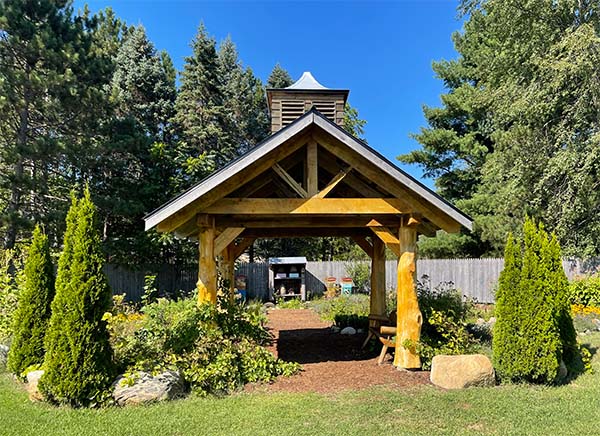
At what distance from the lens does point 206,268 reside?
669 cm

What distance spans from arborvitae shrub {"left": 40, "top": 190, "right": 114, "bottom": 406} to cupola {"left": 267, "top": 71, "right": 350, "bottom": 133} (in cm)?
545

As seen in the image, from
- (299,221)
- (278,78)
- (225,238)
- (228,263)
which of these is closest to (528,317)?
(299,221)

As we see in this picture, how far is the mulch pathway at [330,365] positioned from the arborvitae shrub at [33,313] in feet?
10.9

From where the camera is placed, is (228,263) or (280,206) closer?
(280,206)

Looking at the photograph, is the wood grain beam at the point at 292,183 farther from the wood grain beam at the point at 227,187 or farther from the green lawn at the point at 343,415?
the green lawn at the point at 343,415

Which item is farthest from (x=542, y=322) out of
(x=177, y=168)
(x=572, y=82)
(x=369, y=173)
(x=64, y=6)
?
(x=64, y=6)

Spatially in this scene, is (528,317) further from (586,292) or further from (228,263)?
(586,292)

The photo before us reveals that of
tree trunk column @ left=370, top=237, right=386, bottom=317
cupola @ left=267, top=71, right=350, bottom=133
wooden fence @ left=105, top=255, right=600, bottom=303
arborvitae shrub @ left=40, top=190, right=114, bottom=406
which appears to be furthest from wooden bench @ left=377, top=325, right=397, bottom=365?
wooden fence @ left=105, top=255, right=600, bottom=303

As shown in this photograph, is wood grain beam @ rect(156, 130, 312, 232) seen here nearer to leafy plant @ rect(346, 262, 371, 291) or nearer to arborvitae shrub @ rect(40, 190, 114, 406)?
arborvitae shrub @ rect(40, 190, 114, 406)

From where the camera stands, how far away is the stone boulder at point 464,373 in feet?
19.8

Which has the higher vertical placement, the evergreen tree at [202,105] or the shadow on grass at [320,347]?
the evergreen tree at [202,105]

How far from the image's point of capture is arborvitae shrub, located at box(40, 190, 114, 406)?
17.0 ft

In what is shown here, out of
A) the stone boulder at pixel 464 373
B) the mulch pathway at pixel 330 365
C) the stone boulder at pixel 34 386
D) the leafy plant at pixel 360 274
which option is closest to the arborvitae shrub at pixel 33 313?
the stone boulder at pixel 34 386

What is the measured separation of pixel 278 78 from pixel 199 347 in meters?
33.4
